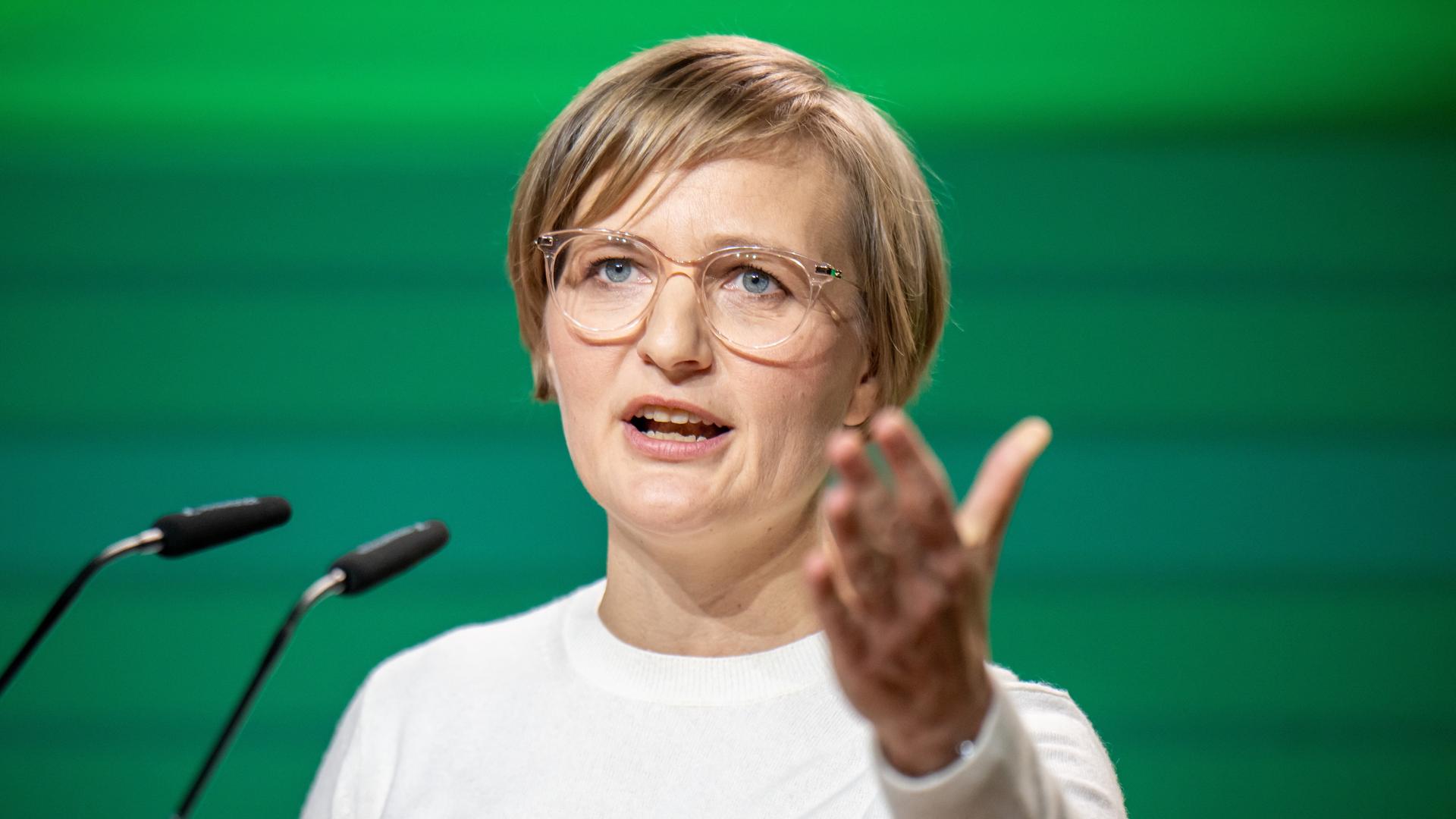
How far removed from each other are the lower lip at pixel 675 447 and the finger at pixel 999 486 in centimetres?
55

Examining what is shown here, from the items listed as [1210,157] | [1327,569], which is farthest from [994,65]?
[1327,569]

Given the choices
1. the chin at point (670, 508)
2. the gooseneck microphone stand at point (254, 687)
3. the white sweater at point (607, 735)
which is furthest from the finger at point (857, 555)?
the gooseneck microphone stand at point (254, 687)

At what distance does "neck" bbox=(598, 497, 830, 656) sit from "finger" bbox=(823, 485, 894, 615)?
24.4 inches

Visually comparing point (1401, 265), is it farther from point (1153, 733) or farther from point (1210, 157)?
point (1153, 733)

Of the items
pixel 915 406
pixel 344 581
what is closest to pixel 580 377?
pixel 344 581

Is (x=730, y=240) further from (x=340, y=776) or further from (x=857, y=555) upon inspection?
(x=340, y=776)

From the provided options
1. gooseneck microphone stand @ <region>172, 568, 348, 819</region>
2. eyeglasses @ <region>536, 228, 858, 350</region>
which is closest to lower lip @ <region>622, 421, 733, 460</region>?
eyeglasses @ <region>536, 228, 858, 350</region>

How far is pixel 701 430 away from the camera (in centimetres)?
152

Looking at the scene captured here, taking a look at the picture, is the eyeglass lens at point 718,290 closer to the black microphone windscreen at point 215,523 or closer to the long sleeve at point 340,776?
the black microphone windscreen at point 215,523

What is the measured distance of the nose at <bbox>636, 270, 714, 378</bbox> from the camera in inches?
56.5

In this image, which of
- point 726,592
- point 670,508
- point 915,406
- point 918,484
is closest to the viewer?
point 918,484

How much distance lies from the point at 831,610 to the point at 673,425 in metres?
0.62

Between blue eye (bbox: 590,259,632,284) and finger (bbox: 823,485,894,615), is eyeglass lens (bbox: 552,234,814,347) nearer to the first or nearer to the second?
blue eye (bbox: 590,259,632,284)

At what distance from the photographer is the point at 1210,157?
234 cm
